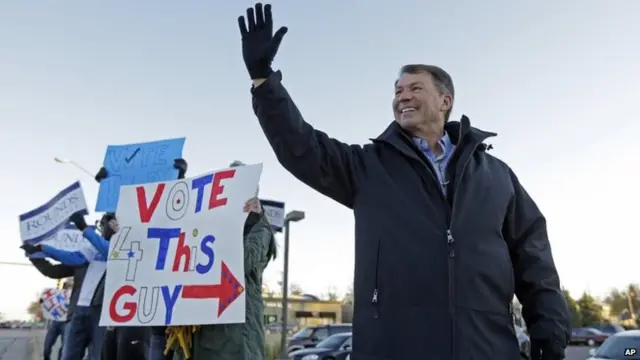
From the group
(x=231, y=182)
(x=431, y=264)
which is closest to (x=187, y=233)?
(x=231, y=182)

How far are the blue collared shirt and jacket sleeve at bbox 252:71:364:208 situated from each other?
302 millimetres

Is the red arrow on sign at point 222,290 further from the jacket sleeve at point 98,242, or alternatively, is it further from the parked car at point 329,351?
the parked car at point 329,351

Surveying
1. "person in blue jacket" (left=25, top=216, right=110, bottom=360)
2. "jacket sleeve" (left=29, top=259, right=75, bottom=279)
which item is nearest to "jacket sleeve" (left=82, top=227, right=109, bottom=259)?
"person in blue jacket" (left=25, top=216, right=110, bottom=360)

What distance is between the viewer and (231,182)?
4359mm

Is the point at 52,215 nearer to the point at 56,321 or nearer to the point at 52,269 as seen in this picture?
the point at 52,269

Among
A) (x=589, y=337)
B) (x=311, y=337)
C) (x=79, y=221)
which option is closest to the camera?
(x=79, y=221)

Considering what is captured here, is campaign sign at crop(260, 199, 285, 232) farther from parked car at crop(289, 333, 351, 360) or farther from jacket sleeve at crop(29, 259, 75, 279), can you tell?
parked car at crop(289, 333, 351, 360)

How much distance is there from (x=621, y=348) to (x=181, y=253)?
8.62 meters

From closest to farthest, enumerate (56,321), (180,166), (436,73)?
1. (436,73)
2. (180,166)
3. (56,321)

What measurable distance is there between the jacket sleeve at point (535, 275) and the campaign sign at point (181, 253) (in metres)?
1.94

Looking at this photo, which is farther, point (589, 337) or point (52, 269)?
point (589, 337)

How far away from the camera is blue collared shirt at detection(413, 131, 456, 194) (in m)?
2.44

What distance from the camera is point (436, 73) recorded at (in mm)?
2693

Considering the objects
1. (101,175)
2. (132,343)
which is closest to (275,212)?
(101,175)
